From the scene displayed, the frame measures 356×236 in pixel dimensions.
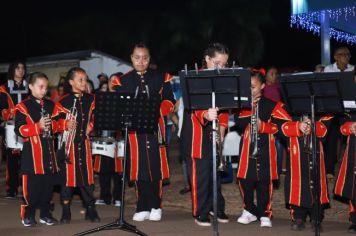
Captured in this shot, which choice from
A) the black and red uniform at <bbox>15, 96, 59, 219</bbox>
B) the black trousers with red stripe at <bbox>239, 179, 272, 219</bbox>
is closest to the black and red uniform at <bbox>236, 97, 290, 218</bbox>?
the black trousers with red stripe at <bbox>239, 179, 272, 219</bbox>

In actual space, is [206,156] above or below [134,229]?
above

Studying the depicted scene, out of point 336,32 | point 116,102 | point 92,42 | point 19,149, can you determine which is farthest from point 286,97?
point 92,42

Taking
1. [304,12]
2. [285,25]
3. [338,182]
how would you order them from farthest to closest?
[285,25]
[304,12]
[338,182]

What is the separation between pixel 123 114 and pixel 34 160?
1.57m

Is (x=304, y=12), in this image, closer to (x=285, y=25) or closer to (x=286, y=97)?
(x=286, y=97)

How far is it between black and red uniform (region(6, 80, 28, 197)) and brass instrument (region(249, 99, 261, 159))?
410 cm

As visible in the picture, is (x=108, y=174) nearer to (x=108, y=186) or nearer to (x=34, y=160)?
(x=108, y=186)

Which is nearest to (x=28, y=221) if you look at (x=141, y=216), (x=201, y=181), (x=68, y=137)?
(x=68, y=137)

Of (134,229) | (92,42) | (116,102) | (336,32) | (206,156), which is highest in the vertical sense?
(92,42)

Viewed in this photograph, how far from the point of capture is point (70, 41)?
58062 millimetres

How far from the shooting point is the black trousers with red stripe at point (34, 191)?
31.9ft

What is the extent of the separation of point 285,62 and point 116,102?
43.6 m

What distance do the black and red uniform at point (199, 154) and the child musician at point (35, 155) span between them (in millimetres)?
1687

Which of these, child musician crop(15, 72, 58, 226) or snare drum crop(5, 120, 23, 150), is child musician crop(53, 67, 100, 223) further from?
snare drum crop(5, 120, 23, 150)
